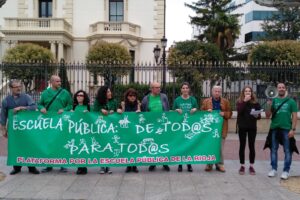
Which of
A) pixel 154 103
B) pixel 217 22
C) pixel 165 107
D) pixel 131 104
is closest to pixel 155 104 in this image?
pixel 154 103

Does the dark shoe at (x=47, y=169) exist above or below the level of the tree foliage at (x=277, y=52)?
below

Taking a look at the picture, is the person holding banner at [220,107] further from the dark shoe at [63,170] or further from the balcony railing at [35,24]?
the balcony railing at [35,24]

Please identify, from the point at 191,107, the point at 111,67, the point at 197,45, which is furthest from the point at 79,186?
the point at 197,45

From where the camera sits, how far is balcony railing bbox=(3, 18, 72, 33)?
29.3 metres

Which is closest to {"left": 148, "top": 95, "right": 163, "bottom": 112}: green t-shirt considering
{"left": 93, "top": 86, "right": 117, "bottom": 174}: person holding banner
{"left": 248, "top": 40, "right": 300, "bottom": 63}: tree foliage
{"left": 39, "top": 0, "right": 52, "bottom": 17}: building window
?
{"left": 93, "top": 86, "right": 117, "bottom": 174}: person holding banner

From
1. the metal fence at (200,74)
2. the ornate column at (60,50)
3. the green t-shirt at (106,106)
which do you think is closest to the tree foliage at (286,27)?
the ornate column at (60,50)

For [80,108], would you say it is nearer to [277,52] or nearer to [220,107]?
[220,107]

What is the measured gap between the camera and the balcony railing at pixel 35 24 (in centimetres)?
2934

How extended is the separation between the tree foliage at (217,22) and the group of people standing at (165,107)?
109 ft

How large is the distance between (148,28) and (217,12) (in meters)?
14.2

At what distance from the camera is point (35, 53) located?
2372 centimetres

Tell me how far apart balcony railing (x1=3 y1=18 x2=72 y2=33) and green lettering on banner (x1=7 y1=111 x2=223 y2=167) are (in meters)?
22.9

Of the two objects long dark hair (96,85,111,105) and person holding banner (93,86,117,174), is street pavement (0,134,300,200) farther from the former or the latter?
long dark hair (96,85,111,105)

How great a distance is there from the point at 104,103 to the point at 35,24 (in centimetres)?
2395
